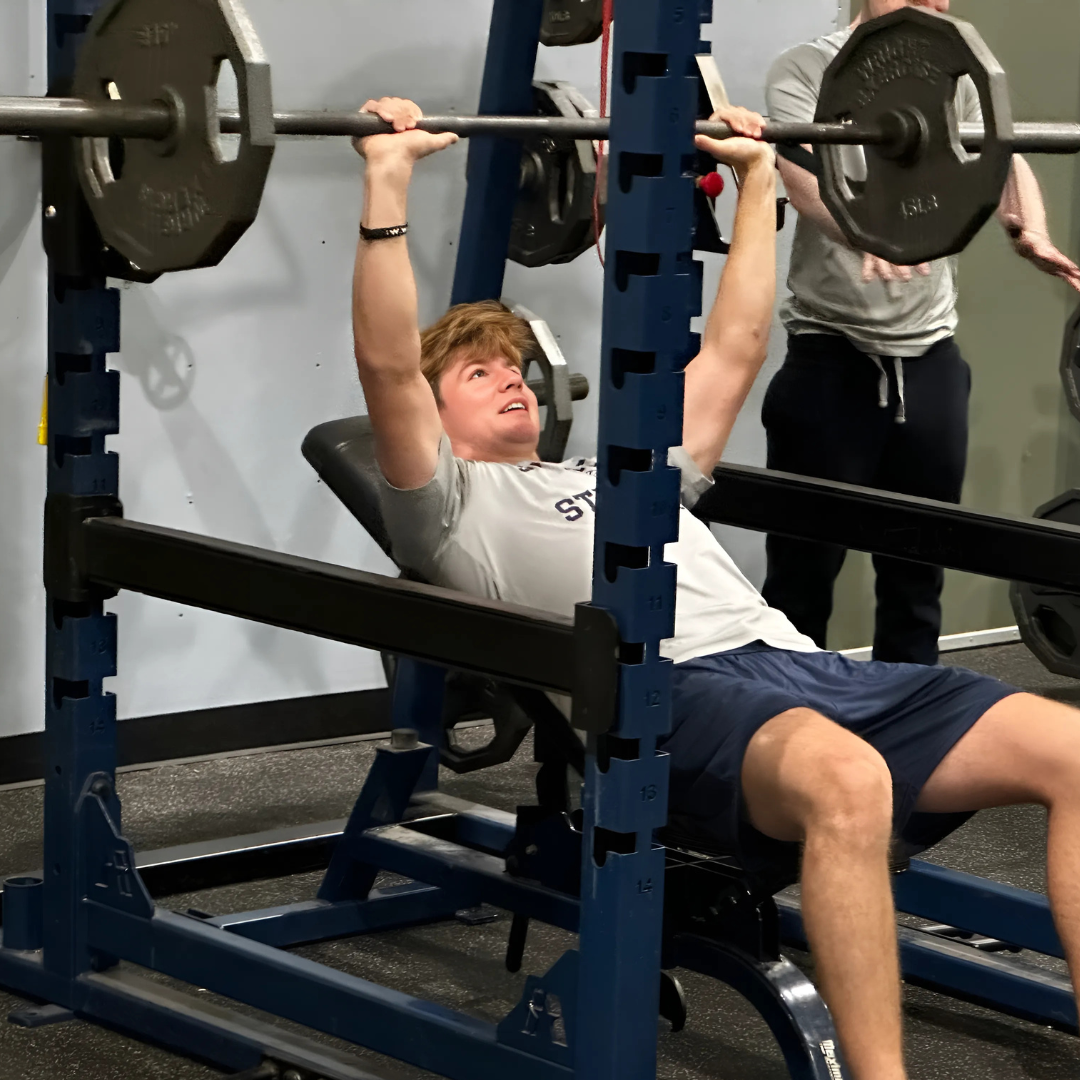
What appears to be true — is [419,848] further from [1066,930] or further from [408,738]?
[1066,930]

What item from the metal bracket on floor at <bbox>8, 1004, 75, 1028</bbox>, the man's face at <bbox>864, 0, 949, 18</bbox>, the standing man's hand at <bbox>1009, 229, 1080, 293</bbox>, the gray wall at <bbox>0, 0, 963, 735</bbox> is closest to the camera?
the metal bracket on floor at <bbox>8, 1004, 75, 1028</bbox>

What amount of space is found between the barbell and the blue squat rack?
0.34m

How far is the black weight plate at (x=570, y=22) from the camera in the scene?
305 centimetres

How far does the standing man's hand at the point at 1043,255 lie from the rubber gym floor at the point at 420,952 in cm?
102

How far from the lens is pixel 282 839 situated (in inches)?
121

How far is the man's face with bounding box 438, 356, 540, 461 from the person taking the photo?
101 inches

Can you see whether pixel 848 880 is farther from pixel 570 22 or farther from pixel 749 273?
pixel 570 22

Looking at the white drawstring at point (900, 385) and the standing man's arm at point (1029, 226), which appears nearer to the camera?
the standing man's arm at point (1029, 226)

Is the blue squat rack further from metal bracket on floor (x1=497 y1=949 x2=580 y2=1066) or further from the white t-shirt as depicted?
the white t-shirt

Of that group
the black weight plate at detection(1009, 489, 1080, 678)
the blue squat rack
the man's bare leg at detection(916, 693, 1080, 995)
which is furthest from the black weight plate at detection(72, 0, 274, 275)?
the black weight plate at detection(1009, 489, 1080, 678)

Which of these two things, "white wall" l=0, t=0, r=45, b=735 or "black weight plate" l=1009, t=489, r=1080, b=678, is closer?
"white wall" l=0, t=0, r=45, b=735

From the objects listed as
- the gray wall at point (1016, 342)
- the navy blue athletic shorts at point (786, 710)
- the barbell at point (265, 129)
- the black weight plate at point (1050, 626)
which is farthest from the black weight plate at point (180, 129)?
the gray wall at point (1016, 342)

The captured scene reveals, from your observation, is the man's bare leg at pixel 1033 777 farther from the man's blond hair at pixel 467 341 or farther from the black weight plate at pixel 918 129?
the man's blond hair at pixel 467 341

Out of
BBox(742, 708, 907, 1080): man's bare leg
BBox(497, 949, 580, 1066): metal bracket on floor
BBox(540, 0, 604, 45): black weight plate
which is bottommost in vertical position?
BBox(497, 949, 580, 1066): metal bracket on floor
